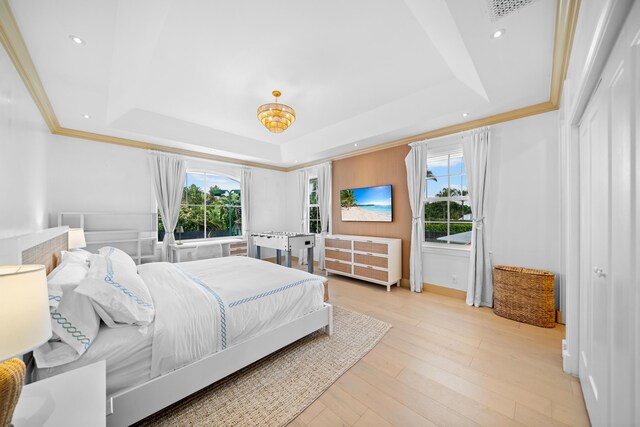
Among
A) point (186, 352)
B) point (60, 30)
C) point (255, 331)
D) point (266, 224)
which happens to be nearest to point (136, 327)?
point (186, 352)

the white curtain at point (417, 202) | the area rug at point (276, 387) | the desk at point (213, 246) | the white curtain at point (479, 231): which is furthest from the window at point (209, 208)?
the white curtain at point (479, 231)

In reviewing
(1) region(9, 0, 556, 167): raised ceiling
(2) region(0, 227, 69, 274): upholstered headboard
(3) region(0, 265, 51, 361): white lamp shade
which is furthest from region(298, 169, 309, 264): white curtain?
(3) region(0, 265, 51, 361): white lamp shade

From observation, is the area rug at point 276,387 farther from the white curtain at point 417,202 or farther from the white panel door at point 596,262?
the white curtain at point 417,202

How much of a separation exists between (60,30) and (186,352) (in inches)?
101

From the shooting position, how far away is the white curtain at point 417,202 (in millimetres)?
3877

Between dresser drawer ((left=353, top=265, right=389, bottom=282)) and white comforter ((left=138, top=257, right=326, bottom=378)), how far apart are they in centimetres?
172

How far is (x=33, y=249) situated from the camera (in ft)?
5.64

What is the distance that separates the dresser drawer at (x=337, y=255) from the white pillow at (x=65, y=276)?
3.50m

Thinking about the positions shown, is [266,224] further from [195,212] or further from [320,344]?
[320,344]

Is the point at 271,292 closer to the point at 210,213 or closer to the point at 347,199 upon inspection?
the point at 347,199

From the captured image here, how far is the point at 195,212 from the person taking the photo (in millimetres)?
5094

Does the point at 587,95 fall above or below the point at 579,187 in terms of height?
above

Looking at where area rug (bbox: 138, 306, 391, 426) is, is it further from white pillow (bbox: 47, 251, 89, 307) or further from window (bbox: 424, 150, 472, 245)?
window (bbox: 424, 150, 472, 245)

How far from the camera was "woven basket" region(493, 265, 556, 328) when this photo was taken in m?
2.71
